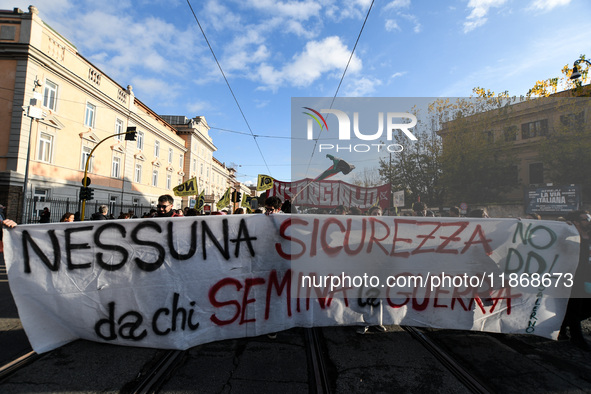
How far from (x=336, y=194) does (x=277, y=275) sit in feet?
27.7

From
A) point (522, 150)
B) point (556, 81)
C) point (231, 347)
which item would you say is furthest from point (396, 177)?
point (231, 347)

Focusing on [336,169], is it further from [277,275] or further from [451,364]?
[451,364]

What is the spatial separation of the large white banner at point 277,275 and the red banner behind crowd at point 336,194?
7477 mm

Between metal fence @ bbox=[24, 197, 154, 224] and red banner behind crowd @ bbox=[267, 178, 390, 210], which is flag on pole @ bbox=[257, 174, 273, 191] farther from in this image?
metal fence @ bbox=[24, 197, 154, 224]

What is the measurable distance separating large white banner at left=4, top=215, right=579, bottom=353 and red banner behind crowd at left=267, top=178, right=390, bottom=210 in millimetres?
7477

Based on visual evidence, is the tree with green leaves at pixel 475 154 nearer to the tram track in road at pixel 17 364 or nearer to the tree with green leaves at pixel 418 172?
A: the tree with green leaves at pixel 418 172

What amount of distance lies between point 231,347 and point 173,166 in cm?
3578

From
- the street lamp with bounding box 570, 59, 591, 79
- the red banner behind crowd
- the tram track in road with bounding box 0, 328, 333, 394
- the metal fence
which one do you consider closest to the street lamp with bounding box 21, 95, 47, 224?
the metal fence

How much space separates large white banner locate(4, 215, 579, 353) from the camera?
10.2 feet

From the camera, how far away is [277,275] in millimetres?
3551

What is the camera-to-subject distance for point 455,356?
3.12 m

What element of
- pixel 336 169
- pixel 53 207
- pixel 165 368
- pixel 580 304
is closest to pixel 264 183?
pixel 336 169

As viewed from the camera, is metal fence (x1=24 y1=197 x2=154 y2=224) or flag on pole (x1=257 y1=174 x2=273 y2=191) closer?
flag on pole (x1=257 y1=174 x2=273 y2=191)

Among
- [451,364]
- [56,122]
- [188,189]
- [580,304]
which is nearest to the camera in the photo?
[451,364]
